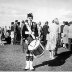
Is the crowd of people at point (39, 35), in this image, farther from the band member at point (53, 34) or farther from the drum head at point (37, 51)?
the drum head at point (37, 51)

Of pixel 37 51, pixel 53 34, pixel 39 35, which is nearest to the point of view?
pixel 37 51

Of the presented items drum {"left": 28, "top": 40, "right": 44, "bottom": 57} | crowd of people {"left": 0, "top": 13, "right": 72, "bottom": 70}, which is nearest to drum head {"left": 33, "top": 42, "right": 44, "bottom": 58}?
drum {"left": 28, "top": 40, "right": 44, "bottom": 57}

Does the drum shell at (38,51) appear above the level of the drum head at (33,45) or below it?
below

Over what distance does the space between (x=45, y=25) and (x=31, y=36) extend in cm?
926

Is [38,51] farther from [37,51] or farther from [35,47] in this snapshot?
[35,47]

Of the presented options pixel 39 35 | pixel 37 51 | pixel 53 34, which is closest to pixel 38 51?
pixel 37 51

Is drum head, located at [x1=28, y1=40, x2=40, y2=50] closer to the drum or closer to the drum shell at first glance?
the drum

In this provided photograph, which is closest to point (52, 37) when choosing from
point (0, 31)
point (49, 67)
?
point (49, 67)

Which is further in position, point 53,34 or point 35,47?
point 53,34

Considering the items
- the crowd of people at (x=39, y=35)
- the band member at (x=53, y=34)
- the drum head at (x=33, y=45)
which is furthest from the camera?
the band member at (x=53, y=34)

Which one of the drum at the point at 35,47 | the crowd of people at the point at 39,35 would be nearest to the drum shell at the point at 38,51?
the drum at the point at 35,47

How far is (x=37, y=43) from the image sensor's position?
680cm

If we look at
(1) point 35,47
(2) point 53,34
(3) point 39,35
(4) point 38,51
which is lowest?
(4) point 38,51

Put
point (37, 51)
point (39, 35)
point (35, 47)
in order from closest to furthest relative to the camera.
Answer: point (35, 47) → point (37, 51) → point (39, 35)
